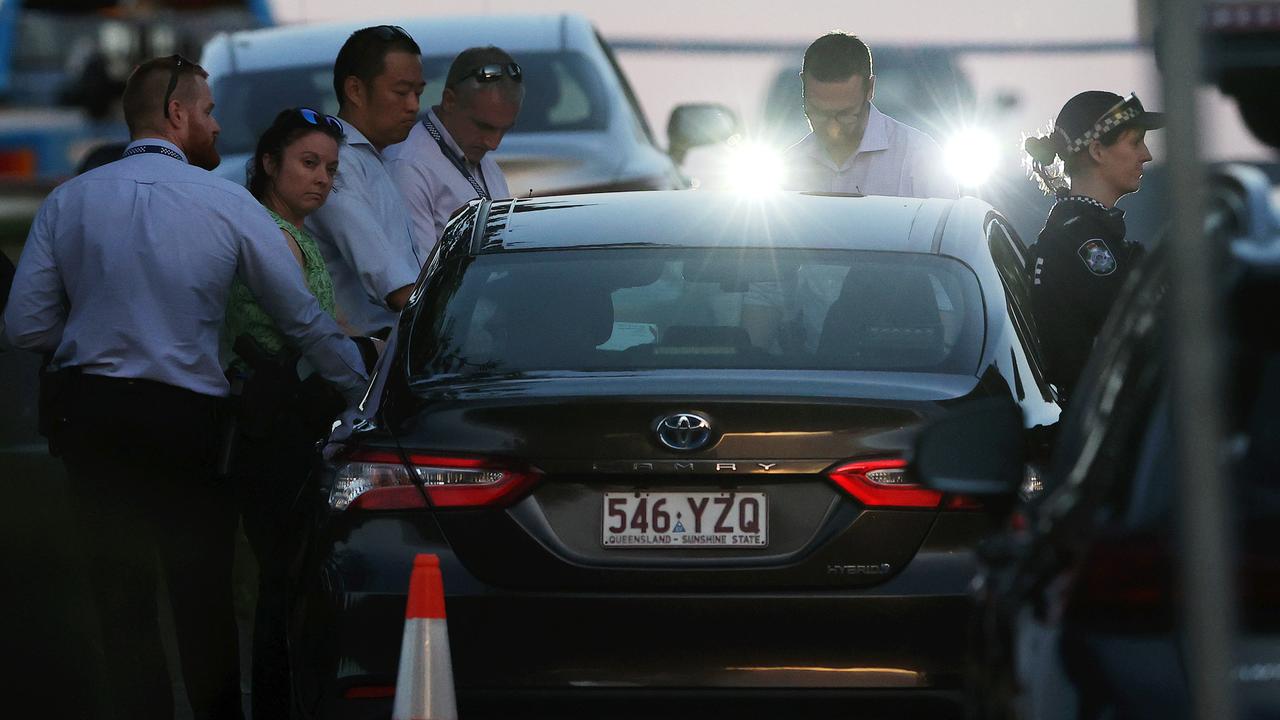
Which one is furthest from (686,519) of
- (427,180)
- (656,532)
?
(427,180)

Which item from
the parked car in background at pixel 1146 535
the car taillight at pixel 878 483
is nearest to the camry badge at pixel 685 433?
the car taillight at pixel 878 483

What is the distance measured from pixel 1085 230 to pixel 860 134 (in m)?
1.96

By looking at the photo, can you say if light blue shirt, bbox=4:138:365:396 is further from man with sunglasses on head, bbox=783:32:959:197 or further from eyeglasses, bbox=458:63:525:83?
man with sunglasses on head, bbox=783:32:959:197

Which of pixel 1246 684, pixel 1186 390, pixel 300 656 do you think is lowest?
pixel 300 656

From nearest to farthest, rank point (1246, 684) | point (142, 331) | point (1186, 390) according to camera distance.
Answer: point (1186, 390) → point (1246, 684) → point (142, 331)

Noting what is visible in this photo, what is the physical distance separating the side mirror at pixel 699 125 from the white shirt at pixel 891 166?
4.26 m

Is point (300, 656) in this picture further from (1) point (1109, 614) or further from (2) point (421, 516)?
(1) point (1109, 614)

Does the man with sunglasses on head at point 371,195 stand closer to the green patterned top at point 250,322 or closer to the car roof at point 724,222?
the green patterned top at point 250,322

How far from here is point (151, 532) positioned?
6316mm

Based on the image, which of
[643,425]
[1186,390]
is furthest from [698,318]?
[1186,390]

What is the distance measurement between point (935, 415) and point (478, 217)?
5.59 ft

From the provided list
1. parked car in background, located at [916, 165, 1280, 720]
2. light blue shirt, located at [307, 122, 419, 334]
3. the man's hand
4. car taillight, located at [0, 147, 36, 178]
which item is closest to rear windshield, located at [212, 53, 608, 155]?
light blue shirt, located at [307, 122, 419, 334]

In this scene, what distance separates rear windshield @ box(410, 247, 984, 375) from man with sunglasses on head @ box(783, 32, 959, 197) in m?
2.72

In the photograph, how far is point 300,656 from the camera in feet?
18.1
